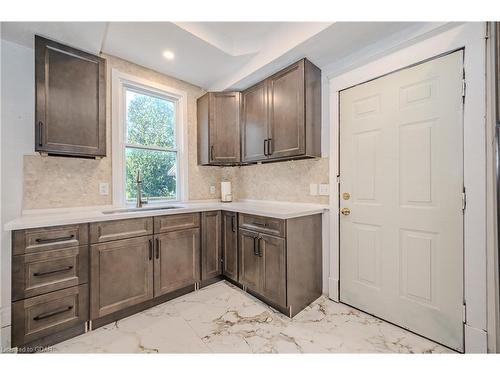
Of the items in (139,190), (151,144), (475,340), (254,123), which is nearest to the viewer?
(475,340)

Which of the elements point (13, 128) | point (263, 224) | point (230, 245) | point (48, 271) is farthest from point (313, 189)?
point (13, 128)

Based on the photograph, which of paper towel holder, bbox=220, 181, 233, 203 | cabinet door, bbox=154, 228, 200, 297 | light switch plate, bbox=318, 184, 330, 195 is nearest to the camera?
cabinet door, bbox=154, 228, 200, 297

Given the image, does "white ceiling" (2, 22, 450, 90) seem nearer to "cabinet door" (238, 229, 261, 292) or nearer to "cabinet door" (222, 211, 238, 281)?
"cabinet door" (222, 211, 238, 281)

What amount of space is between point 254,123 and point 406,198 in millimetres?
1694

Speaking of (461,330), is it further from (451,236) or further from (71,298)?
(71,298)

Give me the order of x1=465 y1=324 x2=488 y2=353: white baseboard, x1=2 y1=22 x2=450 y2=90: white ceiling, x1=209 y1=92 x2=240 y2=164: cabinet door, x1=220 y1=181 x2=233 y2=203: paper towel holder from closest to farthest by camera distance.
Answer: x1=465 y1=324 x2=488 y2=353: white baseboard < x1=2 y1=22 x2=450 y2=90: white ceiling < x1=209 y1=92 x2=240 y2=164: cabinet door < x1=220 y1=181 x2=233 y2=203: paper towel holder

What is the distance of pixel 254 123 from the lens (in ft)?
8.54

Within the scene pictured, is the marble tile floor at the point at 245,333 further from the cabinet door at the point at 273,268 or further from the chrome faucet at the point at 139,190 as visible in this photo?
the chrome faucet at the point at 139,190

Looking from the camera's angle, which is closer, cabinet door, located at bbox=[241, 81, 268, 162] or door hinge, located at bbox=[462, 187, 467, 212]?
door hinge, located at bbox=[462, 187, 467, 212]

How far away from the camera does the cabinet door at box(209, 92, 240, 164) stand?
2.79m

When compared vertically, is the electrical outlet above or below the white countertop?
above

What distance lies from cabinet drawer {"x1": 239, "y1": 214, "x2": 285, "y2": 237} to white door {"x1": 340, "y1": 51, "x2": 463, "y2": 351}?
0.68 meters

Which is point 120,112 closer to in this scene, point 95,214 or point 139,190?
point 139,190

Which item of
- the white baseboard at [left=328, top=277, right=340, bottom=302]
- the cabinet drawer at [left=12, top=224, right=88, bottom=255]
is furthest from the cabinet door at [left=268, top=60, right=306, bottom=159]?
the cabinet drawer at [left=12, top=224, right=88, bottom=255]
